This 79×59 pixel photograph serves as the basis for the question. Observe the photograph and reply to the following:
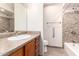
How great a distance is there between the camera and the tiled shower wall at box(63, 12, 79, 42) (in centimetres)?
342

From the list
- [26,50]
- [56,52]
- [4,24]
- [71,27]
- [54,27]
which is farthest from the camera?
[54,27]

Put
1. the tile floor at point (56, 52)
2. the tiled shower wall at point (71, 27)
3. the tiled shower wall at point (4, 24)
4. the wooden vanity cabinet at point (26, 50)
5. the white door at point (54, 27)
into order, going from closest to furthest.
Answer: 1. the wooden vanity cabinet at point (26, 50)
2. the tiled shower wall at point (4, 24)
3. the tile floor at point (56, 52)
4. the tiled shower wall at point (71, 27)
5. the white door at point (54, 27)

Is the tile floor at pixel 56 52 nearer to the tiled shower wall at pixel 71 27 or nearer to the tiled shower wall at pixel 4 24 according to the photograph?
the tiled shower wall at pixel 71 27

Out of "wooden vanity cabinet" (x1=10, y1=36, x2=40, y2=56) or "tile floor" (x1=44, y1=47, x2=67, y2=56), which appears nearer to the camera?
"wooden vanity cabinet" (x1=10, y1=36, x2=40, y2=56)

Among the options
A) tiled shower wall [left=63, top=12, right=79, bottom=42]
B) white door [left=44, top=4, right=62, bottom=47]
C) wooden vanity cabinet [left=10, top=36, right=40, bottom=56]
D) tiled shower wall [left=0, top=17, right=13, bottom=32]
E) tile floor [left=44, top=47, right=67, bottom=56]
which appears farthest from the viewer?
white door [left=44, top=4, right=62, bottom=47]

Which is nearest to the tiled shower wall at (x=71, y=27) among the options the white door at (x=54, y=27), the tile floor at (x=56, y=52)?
the white door at (x=54, y=27)

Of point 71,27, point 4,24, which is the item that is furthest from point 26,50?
point 71,27

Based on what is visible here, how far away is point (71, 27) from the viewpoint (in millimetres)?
3516

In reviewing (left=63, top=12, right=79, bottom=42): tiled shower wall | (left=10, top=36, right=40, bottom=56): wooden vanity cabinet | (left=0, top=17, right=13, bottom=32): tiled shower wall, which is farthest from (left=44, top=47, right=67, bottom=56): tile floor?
(left=0, top=17, right=13, bottom=32): tiled shower wall

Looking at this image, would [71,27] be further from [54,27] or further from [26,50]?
[26,50]

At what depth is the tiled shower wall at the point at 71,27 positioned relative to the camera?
342 cm

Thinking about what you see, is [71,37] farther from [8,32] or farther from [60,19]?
[8,32]

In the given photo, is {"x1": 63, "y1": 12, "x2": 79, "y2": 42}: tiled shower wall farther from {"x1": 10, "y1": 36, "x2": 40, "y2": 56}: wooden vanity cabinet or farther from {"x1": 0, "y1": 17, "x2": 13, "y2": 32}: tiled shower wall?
{"x1": 0, "y1": 17, "x2": 13, "y2": 32}: tiled shower wall

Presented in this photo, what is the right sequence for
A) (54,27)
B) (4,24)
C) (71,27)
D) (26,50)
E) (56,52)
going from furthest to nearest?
(54,27), (71,27), (56,52), (4,24), (26,50)
